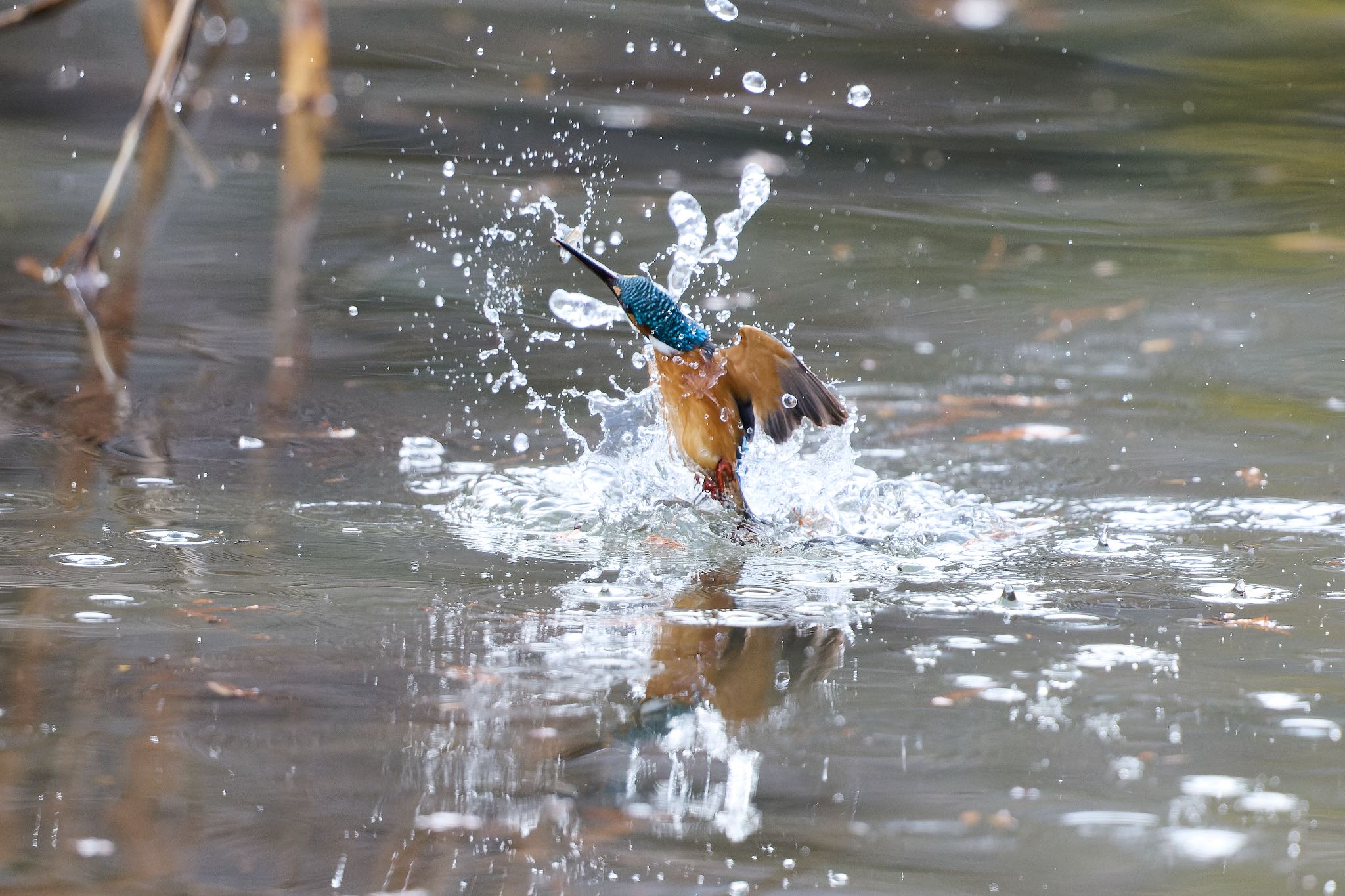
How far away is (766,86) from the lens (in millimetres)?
8547

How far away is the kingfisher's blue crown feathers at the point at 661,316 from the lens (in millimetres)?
3562

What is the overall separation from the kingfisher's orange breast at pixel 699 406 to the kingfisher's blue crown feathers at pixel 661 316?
1.4 inches

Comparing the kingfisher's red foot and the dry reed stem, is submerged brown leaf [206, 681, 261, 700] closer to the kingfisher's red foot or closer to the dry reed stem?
the kingfisher's red foot

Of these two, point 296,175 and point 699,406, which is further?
point 296,175

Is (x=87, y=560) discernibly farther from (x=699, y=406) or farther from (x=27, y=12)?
(x=27, y=12)

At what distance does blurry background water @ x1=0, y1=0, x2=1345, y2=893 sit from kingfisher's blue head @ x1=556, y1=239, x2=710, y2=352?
15.9 inches

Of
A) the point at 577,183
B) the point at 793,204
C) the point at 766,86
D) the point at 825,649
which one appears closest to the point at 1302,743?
the point at 825,649

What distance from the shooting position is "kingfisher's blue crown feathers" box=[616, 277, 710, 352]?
11.7ft

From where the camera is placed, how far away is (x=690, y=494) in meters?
3.84

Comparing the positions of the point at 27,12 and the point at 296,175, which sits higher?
the point at 296,175

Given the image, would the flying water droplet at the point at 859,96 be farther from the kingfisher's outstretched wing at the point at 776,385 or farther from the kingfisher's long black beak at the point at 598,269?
the kingfisher's outstretched wing at the point at 776,385

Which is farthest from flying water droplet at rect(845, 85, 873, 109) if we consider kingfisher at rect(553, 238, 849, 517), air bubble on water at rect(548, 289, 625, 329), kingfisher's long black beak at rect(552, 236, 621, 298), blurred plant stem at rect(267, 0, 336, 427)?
blurred plant stem at rect(267, 0, 336, 427)

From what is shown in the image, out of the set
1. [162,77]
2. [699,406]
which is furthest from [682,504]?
[162,77]

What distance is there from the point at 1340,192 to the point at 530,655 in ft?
19.5
